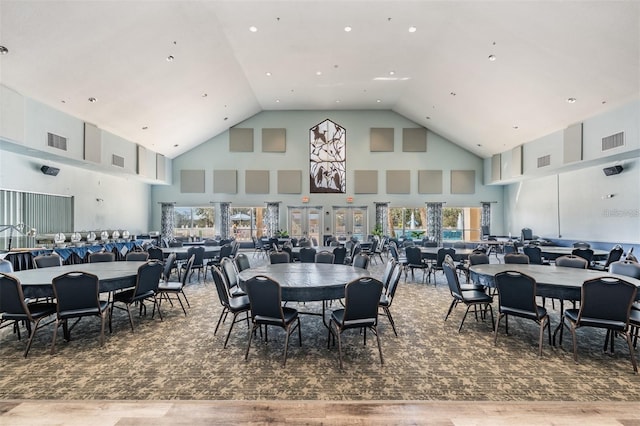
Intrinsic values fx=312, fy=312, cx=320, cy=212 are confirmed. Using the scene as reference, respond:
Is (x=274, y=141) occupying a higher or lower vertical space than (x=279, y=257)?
higher

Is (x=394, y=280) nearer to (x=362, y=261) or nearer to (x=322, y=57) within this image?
(x=362, y=261)

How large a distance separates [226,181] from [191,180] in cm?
172

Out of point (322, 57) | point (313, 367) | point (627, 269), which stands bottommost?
point (313, 367)

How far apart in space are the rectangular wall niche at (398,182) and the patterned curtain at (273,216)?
5.54m

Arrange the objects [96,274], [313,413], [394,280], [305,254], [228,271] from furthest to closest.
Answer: [305,254], [228,271], [96,274], [394,280], [313,413]

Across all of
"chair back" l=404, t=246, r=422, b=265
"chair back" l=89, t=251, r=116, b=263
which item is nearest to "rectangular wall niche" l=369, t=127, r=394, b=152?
"chair back" l=404, t=246, r=422, b=265

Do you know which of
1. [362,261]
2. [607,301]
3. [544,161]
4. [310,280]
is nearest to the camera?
[607,301]

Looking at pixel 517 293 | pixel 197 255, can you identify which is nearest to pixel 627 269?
pixel 517 293

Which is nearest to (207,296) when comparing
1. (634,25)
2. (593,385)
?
(593,385)

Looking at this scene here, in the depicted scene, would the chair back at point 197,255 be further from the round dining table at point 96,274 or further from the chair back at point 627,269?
the chair back at point 627,269

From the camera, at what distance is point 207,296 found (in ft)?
20.3

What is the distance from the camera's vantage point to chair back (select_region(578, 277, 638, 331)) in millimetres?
3045

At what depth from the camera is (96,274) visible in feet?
13.5

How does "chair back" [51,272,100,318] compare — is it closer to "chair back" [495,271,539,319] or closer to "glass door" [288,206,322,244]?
"chair back" [495,271,539,319]
